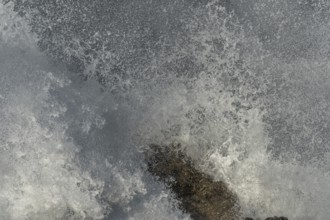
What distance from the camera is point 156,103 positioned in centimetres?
629

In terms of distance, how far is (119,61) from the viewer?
6316 millimetres

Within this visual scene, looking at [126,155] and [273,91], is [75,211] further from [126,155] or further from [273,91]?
[273,91]

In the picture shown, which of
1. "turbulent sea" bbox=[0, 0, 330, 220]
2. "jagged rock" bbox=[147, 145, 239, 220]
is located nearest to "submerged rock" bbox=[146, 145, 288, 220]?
"jagged rock" bbox=[147, 145, 239, 220]

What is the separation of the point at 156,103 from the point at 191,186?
1.24 meters

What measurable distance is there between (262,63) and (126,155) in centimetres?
230

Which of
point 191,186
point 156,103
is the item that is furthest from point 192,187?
point 156,103

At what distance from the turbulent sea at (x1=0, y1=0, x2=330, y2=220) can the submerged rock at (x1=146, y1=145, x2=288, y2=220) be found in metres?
0.12

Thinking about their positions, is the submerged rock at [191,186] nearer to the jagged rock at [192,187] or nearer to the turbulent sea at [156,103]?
the jagged rock at [192,187]

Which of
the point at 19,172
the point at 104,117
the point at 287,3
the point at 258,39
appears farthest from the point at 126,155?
the point at 287,3

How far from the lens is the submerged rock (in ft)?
20.5

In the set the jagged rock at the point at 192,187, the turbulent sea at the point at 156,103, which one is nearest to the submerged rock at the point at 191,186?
the jagged rock at the point at 192,187

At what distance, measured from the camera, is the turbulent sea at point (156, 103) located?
236 inches

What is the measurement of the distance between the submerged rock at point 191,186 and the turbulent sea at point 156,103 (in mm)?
115

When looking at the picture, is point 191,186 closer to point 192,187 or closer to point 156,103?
point 192,187
